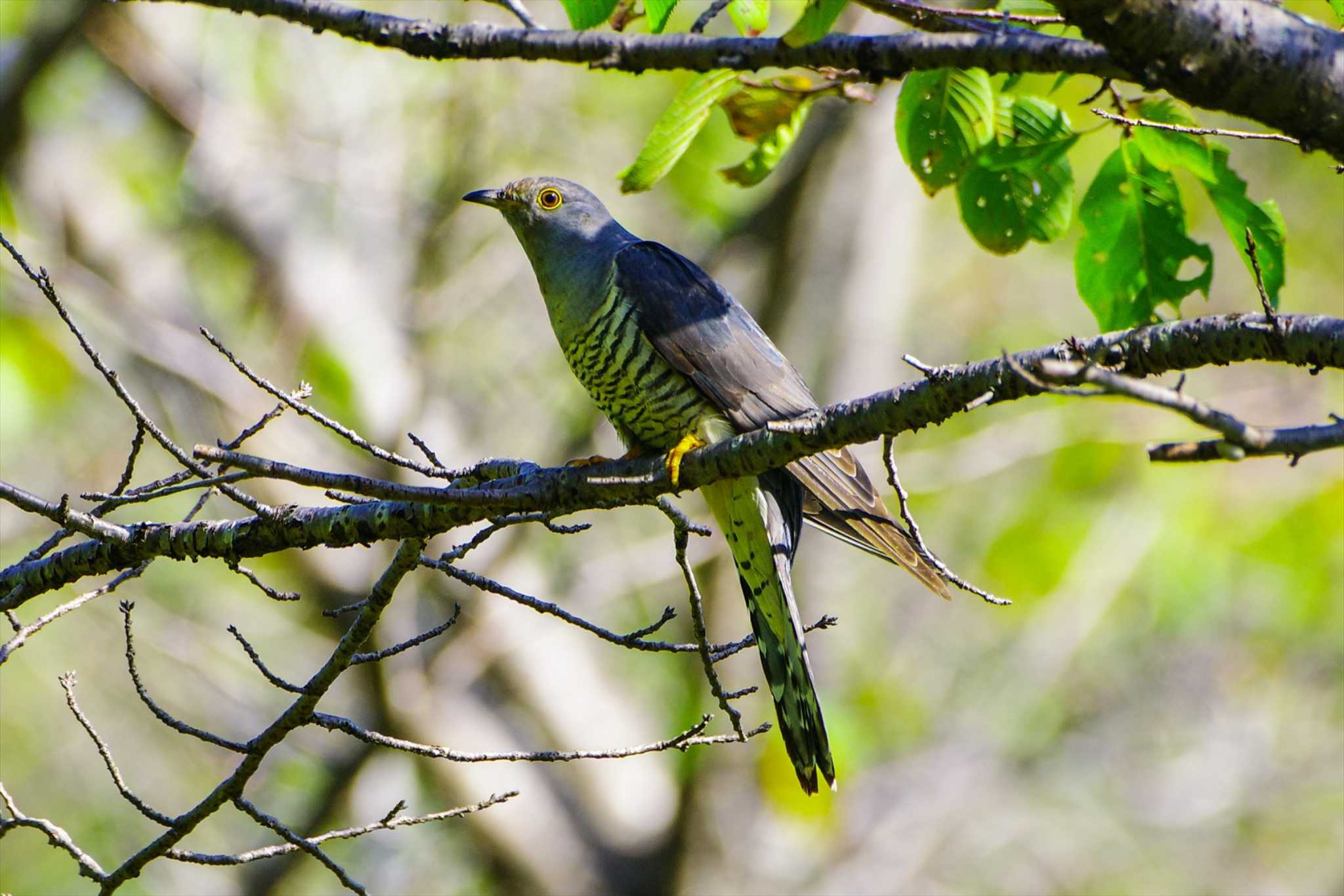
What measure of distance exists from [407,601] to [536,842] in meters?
1.94

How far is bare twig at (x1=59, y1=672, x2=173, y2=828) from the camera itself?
247 cm

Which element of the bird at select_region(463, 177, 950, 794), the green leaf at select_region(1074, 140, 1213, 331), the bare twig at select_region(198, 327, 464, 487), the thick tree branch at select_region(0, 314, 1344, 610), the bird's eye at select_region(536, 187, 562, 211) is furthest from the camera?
the bird's eye at select_region(536, 187, 562, 211)

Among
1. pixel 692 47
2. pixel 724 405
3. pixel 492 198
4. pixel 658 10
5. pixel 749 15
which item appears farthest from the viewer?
pixel 492 198

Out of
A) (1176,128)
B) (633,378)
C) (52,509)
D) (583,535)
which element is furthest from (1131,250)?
(583,535)

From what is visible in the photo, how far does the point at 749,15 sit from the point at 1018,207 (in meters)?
0.76

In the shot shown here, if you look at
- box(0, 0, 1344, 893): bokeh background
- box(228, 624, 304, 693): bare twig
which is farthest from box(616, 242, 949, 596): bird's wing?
box(0, 0, 1344, 893): bokeh background

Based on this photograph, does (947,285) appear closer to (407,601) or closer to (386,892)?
(407,601)

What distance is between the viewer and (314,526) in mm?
2627

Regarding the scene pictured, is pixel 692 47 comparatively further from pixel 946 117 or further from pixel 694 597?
pixel 694 597

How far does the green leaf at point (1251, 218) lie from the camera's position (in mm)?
2459

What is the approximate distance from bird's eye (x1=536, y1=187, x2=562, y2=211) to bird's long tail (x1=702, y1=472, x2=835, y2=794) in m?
1.33

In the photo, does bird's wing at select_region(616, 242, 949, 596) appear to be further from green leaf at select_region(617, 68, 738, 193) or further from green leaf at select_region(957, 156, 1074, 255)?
green leaf at select_region(617, 68, 738, 193)

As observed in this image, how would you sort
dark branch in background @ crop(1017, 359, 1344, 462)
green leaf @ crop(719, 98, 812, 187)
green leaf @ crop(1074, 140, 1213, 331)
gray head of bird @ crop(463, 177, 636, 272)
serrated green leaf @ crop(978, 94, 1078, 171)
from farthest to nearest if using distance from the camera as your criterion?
gray head of bird @ crop(463, 177, 636, 272) < green leaf @ crop(719, 98, 812, 187) < green leaf @ crop(1074, 140, 1213, 331) < serrated green leaf @ crop(978, 94, 1078, 171) < dark branch in background @ crop(1017, 359, 1344, 462)

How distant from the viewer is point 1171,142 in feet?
7.80
